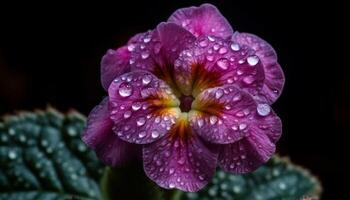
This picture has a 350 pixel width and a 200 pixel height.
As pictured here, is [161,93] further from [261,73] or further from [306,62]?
[306,62]

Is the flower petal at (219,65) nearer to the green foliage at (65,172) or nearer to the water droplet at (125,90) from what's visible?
the water droplet at (125,90)

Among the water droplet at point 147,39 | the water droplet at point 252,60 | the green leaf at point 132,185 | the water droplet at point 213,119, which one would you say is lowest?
the green leaf at point 132,185

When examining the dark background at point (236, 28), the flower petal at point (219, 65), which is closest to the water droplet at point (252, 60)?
the flower petal at point (219, 65)

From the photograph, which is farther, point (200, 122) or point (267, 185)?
point (267, 185)

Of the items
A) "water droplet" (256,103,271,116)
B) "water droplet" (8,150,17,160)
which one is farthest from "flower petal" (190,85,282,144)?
"water droplet" (8,150,17,160)

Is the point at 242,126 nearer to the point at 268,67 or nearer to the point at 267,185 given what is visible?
the point at 268,67

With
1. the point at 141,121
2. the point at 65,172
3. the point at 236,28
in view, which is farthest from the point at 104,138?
the point at 236,28

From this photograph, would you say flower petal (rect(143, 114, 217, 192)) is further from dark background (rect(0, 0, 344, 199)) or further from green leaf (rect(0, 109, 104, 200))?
dark background (rect(0, 0, 344, 199))
